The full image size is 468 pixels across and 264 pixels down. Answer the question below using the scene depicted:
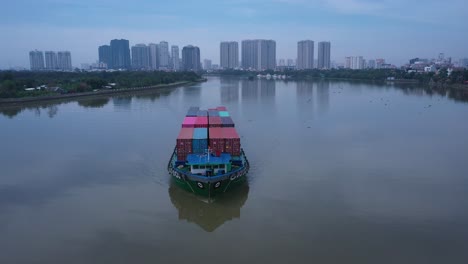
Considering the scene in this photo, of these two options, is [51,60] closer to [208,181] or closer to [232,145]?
[232,145]

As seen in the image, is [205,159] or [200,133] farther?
[200,133]

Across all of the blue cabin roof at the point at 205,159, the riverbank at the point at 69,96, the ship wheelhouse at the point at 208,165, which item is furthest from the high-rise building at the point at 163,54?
the ship wheelhouse at the point at 208,165

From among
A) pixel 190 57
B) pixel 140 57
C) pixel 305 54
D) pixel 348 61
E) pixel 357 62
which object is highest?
pixel 305 54

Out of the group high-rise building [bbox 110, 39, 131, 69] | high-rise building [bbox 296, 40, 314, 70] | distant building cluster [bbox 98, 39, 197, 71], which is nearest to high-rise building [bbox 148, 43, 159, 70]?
distant building cluster [bbox 98, 39, 197, 71]

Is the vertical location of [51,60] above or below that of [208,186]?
above

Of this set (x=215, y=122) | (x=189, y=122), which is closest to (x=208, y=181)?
(x=215, y=122)

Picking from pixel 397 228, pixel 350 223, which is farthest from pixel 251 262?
pixel 397 228

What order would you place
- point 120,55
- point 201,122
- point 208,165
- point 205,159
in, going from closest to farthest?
point 208,165, point 205,159, point 201,122, point 120,55
